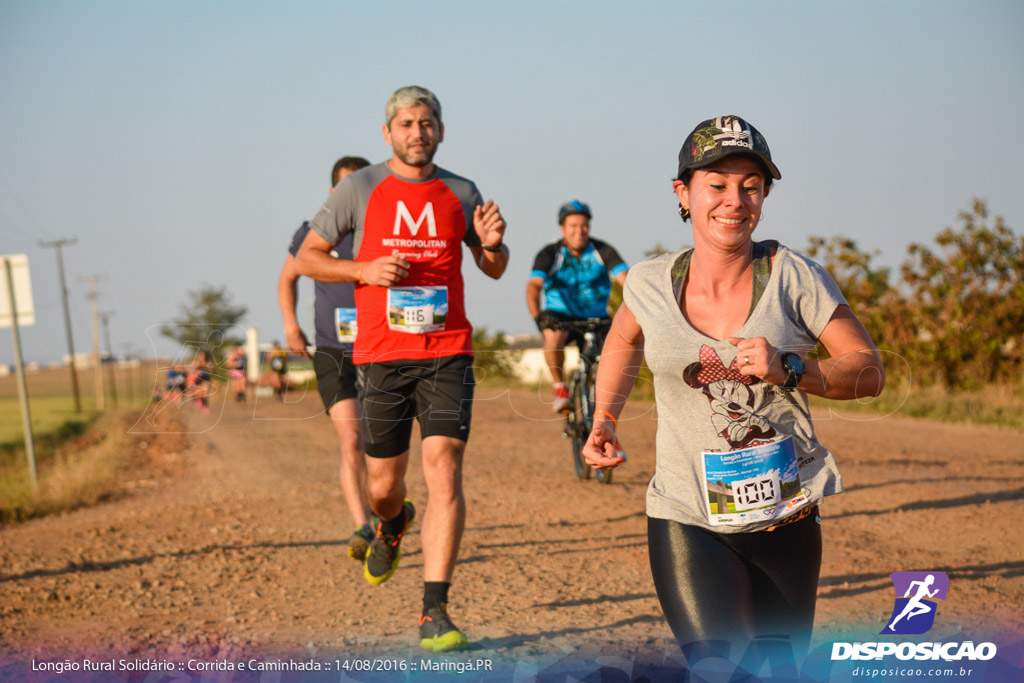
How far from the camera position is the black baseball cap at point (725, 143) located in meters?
2.65

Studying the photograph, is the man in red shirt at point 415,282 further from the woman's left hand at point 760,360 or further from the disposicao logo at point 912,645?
the woman's left hand at point 760,360

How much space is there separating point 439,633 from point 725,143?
2545 mm

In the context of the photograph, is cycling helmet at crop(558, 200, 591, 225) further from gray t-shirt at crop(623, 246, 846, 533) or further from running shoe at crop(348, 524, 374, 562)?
gray t-shirt at crop(623, 246, 846, 533)

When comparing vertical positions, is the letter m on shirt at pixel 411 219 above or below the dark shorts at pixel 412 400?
above

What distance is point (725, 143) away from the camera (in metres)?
2.66

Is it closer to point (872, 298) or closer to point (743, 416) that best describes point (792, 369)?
point (743, 416)

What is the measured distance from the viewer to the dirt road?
4574 mm

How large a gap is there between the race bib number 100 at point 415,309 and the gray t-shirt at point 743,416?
1.93 meters

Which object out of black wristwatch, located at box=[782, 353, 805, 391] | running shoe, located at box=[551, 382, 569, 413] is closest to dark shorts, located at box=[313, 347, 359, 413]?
running shoe, located at box=[551, 382, 569, 413]

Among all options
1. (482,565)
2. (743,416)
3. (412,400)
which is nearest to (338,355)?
(412,400)

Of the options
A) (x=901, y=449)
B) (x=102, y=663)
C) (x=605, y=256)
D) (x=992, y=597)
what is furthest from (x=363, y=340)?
(x=901, y=449)

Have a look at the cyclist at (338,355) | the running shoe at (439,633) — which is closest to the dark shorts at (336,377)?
the cyclist at (338,355)

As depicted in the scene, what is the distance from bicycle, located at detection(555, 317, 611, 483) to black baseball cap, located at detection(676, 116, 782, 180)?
5.83 m

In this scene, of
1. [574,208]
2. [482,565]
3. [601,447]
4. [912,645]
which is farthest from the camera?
[574,208]
